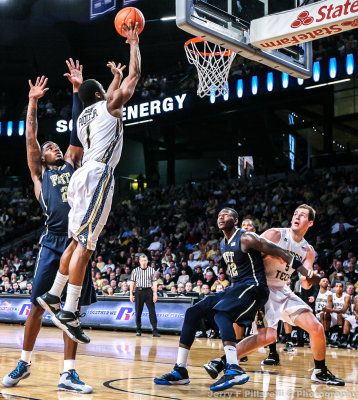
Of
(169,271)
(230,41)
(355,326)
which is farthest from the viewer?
(169,271)

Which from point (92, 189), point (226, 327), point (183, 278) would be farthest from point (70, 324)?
point (183, 278)

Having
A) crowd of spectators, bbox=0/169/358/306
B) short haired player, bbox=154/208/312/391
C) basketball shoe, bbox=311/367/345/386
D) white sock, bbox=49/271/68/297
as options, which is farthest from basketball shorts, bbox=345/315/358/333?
white sock, bbox=49/271/68/297

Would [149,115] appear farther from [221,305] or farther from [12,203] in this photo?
[221,305]

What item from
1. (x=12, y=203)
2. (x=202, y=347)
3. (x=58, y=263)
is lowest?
(x=202, y=347)

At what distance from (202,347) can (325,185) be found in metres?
9.64

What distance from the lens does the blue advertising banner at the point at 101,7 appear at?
60.9ft

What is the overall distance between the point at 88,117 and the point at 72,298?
152 centimetres

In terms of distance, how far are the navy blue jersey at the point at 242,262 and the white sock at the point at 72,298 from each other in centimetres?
175

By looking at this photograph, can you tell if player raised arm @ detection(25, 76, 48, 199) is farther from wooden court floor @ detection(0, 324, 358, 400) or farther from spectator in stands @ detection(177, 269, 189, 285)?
spectator in stands @ detection(177, 269, 189, 285)

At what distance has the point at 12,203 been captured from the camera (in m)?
27.2

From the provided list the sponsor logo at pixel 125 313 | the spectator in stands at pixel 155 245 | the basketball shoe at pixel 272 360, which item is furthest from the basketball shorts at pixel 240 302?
the spectator in stands at pixel 155 245

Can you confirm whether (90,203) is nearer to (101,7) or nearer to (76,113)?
(76,113)

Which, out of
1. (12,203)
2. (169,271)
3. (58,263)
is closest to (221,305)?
(58,263)

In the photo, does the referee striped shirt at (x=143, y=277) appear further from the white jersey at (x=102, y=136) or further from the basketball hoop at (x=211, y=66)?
the white jersey at (x=102, y=136)
